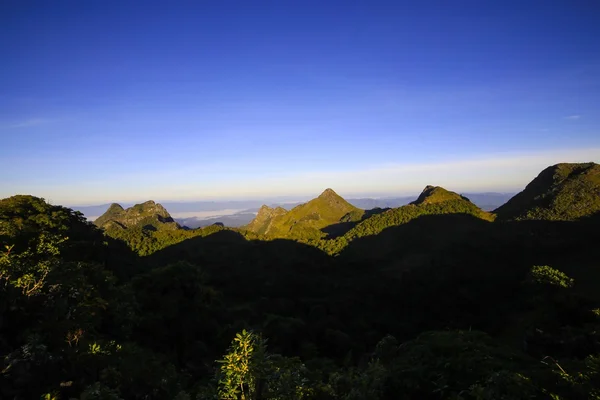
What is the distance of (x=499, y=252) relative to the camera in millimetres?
57062

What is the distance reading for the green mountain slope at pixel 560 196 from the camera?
68062mm

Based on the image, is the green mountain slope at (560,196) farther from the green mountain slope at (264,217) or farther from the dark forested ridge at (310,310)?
the green mountain slope at (264,217)

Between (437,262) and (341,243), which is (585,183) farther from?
(341,243)

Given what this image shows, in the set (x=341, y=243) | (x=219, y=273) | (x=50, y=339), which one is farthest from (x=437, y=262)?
(x=50, y=339)

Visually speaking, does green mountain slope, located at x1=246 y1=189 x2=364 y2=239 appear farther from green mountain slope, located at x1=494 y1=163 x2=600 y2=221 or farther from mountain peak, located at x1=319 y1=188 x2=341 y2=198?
green mountain slope, located at x1=494 y1=163 x2=600 y2=221

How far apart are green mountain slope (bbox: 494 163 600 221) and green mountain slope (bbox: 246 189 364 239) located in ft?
205

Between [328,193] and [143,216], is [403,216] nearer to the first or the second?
[328,193]

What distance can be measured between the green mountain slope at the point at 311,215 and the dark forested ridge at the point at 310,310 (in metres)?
57.3

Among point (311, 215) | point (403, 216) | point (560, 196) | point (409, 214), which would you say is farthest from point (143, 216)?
point (560, 196)

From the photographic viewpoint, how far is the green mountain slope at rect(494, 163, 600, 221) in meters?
68.1

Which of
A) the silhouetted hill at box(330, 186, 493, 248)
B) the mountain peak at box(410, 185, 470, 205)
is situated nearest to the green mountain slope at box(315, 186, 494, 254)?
the silhouetted hill at box(330, 186, 493, 248)

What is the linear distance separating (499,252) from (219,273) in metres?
46.5

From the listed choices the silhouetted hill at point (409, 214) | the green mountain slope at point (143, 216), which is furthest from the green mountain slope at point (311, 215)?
the silhouetted hill at point (409, 214)

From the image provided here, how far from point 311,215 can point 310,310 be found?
106483mm
